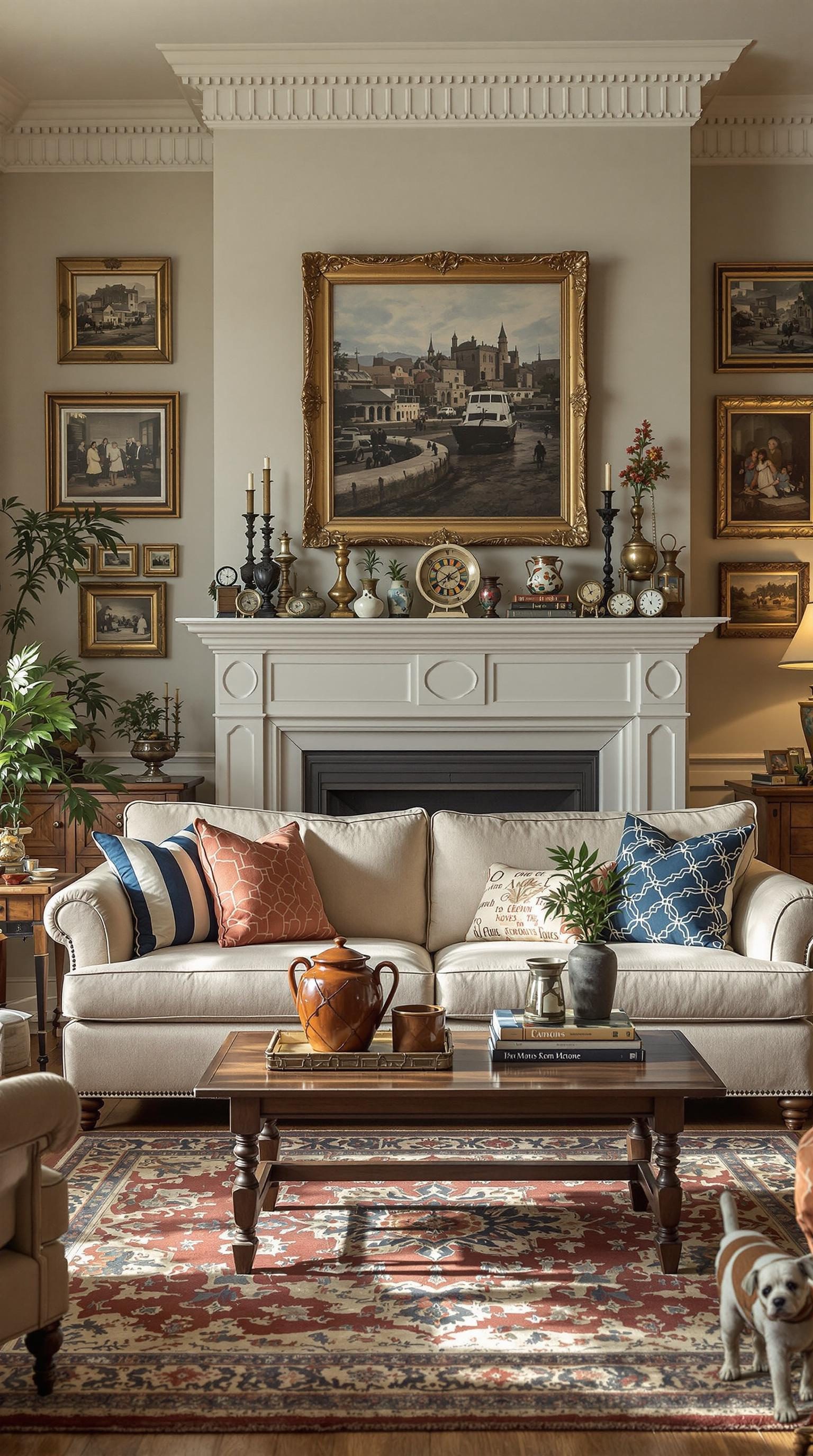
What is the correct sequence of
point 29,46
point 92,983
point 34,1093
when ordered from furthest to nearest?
1. point 29,46
2. point 92,983
3. point 34,1093

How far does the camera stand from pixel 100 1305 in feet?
8.25

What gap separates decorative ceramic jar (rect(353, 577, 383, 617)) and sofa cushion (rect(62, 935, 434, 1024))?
6.10ft

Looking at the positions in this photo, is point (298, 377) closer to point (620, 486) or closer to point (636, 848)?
point (620, 486)

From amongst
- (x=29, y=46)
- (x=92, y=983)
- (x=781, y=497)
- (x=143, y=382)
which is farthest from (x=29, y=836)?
(x=781, y=497)

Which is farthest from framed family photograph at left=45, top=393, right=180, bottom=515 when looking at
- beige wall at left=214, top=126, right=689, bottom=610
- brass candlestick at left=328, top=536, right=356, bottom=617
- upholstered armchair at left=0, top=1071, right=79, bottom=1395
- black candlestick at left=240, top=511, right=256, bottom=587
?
upholstered armchair at left=0, top=1071, right=79, bottom=1395

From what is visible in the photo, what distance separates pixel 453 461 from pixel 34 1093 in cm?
369

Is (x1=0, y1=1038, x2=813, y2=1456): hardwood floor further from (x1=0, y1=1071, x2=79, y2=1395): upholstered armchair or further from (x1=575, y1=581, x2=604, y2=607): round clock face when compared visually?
(x1=575, y1=581, x2=604, y2=607): round clock face

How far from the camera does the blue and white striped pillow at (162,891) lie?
3734 mm

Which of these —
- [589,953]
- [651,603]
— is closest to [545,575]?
[651,603]

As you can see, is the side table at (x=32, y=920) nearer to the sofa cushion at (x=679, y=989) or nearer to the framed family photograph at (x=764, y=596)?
the sofa cushion at (x=679, y=989)

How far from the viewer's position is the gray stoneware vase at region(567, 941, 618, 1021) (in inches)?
109

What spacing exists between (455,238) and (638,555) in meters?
1.54

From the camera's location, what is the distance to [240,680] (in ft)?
16.5

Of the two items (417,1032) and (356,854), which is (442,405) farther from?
(417,1032)
